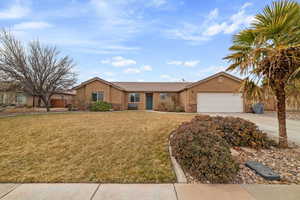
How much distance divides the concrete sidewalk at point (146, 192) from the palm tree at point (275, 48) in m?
2.87

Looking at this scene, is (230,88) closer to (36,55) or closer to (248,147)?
(248,147)

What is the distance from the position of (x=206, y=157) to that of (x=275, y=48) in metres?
3.45

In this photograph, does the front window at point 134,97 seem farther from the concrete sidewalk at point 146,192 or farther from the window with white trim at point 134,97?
the concrete sidewalk at point 146,192

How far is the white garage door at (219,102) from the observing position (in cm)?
1648

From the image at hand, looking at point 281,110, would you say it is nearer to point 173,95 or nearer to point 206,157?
point 206,157

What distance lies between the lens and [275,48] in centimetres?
379

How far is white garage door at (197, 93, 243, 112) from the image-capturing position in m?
16.5

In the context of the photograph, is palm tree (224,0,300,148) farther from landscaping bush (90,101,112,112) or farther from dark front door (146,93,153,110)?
dark front door (146,93,153,110)

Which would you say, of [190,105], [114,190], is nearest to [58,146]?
[114,190]

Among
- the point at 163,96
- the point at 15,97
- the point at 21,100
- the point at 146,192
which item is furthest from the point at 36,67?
the point at 146,192

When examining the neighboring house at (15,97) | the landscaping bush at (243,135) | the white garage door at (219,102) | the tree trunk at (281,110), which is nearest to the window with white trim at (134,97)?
the neighboring house at (15,97)

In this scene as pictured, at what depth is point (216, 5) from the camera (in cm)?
889

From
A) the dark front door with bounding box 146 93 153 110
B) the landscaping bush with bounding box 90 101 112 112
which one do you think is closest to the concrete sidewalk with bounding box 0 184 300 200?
the landscaping bush with bounding box 90 101 112 112

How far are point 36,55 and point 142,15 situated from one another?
15198 mm
